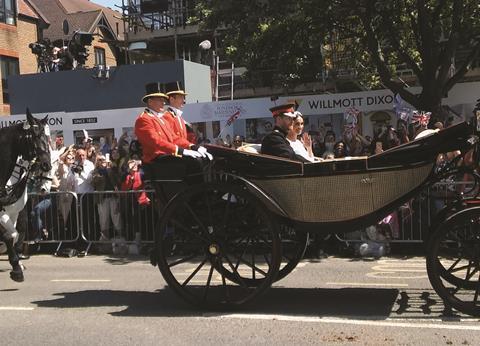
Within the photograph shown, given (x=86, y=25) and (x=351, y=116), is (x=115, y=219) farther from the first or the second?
(x=86, y=25)

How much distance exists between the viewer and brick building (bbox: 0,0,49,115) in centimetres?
3077

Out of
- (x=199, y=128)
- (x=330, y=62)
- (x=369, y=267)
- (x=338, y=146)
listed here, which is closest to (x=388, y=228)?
(x=369, y=267)

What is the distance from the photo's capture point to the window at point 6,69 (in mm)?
31105

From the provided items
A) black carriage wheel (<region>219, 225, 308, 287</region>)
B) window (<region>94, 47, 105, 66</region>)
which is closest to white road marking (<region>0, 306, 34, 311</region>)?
black carriage wheel (<region>219, 225, 308, 287</region>)

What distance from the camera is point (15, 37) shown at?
3175 centimetres

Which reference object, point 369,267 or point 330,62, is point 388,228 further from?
point 330,62

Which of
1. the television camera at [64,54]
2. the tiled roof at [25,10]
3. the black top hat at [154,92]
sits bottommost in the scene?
the black top hat at [154,92]

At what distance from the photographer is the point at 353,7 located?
42.3 feet

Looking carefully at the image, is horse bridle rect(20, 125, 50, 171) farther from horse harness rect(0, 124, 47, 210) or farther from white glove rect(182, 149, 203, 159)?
white glove rect(182, 149, 203, 159)

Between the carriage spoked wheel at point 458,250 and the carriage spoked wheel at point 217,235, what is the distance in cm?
141

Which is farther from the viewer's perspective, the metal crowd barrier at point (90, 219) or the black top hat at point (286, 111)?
the metal crowd barrier at point (90, 219)

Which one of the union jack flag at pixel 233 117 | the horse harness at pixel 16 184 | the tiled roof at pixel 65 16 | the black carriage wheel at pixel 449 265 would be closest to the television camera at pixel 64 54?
the union jack flag at pixel 233 117

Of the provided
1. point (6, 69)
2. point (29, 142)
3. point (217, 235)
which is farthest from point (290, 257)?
point (6, 69)

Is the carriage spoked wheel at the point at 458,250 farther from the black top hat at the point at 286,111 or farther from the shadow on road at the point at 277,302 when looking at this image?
the black top hat at the point at 286,111
